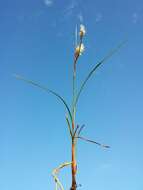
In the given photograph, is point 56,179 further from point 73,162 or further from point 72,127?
point 72,127

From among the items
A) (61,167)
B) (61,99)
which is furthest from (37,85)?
(61,167)

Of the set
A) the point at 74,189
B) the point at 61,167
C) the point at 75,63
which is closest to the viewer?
the point at 74,189

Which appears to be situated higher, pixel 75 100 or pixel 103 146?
pixel 75 100

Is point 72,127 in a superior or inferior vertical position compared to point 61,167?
superior

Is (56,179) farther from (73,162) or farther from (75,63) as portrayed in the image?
(75,63)

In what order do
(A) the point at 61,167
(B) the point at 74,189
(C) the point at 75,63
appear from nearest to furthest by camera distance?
(B) the point at 74,189 → (A) the point at 61,167 → (C) the point at 75,63

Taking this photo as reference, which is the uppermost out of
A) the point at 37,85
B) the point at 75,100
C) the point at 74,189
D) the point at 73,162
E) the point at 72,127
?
the point at 37,85

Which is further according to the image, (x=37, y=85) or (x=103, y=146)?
(x=37, y=85)

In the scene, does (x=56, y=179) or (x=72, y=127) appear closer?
(x=56, y=179)

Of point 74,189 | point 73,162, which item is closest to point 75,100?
point 73,162
